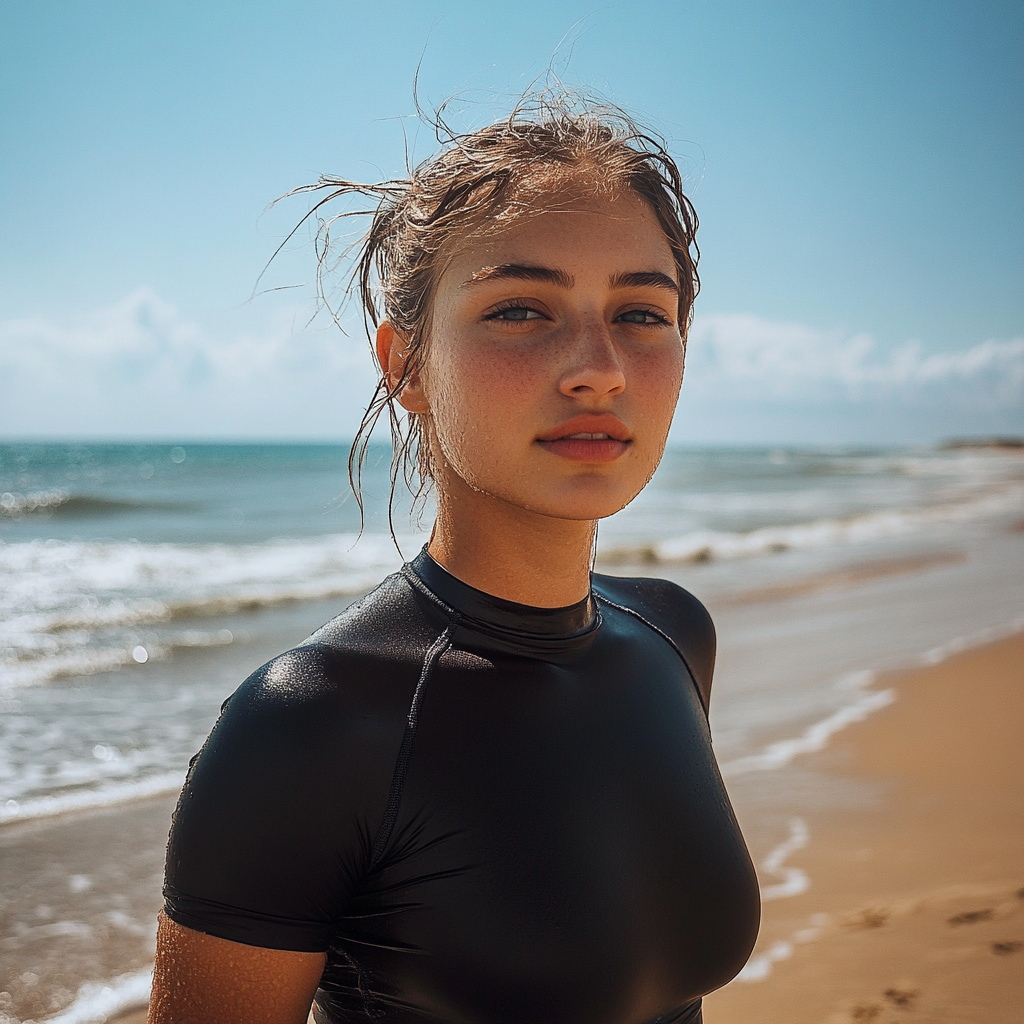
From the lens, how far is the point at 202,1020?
114cm

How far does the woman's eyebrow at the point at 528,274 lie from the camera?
137cm

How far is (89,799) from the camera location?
17.0ft

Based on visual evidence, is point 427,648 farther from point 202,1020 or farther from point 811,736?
point 811,736

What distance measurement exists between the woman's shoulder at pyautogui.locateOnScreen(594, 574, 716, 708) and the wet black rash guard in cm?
32

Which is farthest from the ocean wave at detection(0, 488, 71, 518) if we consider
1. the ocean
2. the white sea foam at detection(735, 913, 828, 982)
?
the white sea foam at detection(735, 913, 828, 982)

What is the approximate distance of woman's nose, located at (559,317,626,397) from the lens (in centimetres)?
134

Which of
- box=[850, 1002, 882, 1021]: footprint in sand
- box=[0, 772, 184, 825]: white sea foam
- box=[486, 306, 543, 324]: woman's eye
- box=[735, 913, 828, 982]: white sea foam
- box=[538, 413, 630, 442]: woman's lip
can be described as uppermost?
box=[486, 306, 543, 324]: woman's eye

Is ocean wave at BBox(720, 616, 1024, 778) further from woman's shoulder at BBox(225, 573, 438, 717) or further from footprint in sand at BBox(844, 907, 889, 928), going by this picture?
woman's shoulder at BBox(225, 573, 438, 717)

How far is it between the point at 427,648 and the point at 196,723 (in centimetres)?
565

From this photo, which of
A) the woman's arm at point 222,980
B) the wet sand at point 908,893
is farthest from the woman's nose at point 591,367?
the wet sand at point 908,893

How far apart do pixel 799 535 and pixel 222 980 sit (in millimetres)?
16850

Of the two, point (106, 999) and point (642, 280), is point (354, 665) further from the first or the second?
point (106, 999)

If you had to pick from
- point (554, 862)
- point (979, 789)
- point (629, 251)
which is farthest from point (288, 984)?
point (979, 789)

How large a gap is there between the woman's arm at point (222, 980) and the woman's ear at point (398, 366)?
858mm
